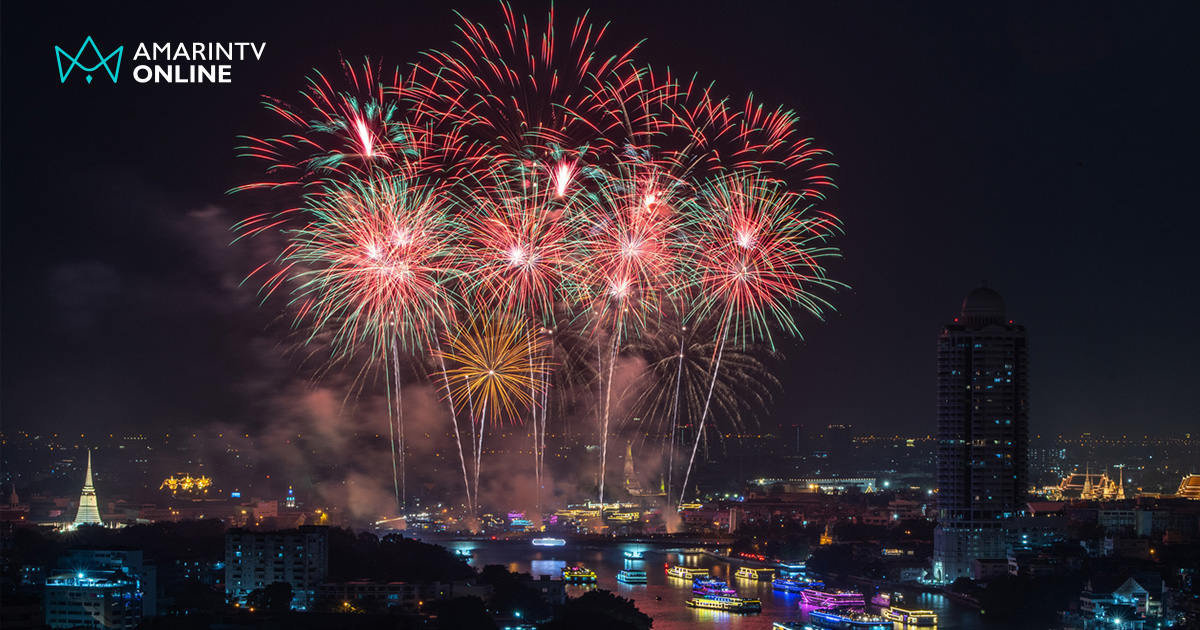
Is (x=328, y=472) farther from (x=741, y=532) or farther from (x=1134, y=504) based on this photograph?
(x=1134, y=504)

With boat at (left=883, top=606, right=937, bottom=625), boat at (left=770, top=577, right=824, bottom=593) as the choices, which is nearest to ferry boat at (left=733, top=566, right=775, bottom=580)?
boat at (left=770, top=577, right=824, bottom=593)

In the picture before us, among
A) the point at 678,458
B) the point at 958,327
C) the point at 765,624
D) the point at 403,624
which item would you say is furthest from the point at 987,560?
the point at 678,458

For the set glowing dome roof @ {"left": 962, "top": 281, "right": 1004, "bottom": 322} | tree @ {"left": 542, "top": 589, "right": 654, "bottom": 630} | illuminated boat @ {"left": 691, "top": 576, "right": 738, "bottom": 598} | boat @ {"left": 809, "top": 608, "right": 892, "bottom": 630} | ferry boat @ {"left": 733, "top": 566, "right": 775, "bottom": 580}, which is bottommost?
ferry boat @ {"left": 733, "top": 566, "right": 775, "bottom": 580}

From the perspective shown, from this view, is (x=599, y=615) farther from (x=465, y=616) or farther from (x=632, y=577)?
(x=632, y=577)

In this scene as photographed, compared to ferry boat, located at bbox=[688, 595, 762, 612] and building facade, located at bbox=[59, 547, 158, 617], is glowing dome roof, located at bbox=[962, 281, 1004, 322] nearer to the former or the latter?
ferry boat, located at bbox=[688, 595, 762, 612]

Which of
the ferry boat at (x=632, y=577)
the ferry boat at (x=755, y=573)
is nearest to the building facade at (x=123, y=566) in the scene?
the ferry boat at (x=632, y=577)

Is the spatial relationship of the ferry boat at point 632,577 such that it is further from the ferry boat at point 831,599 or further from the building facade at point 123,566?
the building facade at point 123,566

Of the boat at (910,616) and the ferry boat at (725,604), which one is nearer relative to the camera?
the boat at (910,616)
